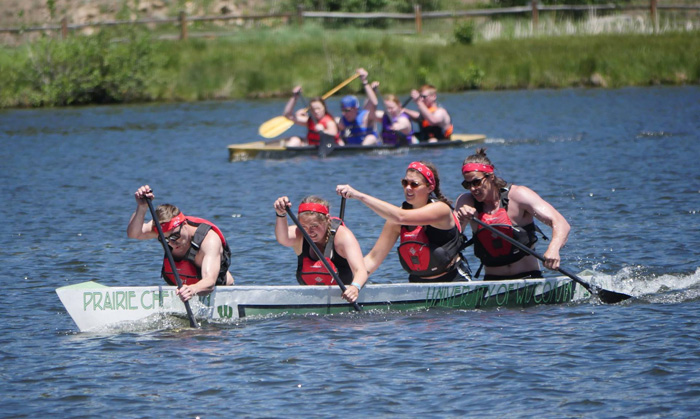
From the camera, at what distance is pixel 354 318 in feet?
29.2

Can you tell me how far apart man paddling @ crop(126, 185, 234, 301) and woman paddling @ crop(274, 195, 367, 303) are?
0.56 m

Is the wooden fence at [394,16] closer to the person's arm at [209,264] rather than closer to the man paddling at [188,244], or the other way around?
the man paddling at [188,244]

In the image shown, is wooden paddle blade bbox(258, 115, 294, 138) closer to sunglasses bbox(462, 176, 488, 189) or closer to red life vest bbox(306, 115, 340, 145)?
red life vest bbox(306, 115, 340, 145)

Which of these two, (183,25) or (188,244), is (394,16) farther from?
(188,244)

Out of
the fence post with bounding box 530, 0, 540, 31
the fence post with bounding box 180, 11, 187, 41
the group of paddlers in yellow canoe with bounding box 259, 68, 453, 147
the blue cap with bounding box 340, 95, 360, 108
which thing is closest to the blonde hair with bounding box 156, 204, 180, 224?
the group of paddlers in yellow canoe with bounding box 259, 68, 453, 147

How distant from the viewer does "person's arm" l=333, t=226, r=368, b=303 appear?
8.69 meters

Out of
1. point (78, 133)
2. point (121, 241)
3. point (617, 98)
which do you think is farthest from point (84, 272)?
point (617, 98)

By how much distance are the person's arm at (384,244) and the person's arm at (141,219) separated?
1899 millimetres

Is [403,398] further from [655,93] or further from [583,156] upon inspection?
[655,93]

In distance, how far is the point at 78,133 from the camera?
88.8 feet

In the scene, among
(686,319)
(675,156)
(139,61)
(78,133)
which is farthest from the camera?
(139,61)

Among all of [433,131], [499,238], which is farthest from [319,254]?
[433,131]

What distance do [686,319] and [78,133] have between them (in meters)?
21.3

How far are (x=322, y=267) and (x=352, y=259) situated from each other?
361 millimetres
